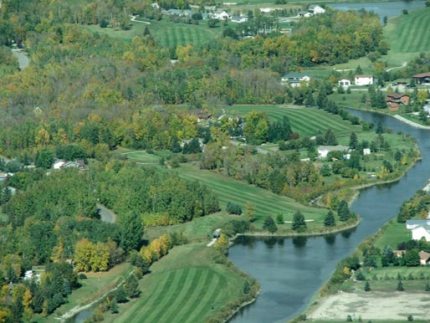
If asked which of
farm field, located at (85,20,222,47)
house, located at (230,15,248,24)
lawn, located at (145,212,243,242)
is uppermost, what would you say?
lawn, located at (145,212,243,242)

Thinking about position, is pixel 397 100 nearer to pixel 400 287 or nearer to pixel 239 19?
pixel 239 19

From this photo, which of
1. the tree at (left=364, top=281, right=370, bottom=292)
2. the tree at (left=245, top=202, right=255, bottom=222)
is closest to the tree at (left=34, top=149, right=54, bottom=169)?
the tree at (left=245, top=202, right=255, bottom=222)

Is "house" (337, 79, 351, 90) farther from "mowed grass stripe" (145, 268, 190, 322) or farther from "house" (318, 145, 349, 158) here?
"mowed grass stripe" (145, 268, 190, 322)

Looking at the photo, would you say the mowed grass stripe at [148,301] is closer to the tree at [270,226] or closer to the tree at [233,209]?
the tree at [270,226]

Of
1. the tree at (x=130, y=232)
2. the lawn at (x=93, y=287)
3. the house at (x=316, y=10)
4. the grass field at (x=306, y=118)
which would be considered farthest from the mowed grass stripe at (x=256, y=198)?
the house at (x=316, y=10)

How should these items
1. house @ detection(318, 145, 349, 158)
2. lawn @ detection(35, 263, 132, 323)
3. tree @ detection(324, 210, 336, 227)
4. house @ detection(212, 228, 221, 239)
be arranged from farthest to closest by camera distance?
house @ detection(318, 145, 349, 158) → tree @ detection(324, 210, 336, 227) → house @ detection(212, 228, 221, 239) → lawn @ detection(35, 263, 132, 323)
